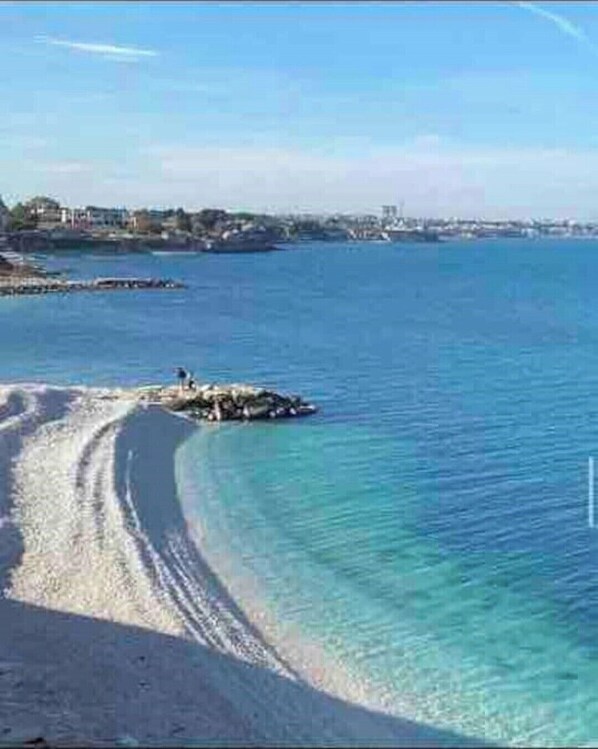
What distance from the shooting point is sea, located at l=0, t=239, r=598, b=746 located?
16875 millimetres

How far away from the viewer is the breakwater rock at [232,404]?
128 ft

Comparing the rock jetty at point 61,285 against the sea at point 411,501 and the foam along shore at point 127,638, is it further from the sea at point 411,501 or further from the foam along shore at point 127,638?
the foam along shore at point 127,638

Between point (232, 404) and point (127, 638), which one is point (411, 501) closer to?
point (127, 638)

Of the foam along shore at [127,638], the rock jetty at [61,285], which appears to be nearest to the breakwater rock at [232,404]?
the foam along shore at [127,638]

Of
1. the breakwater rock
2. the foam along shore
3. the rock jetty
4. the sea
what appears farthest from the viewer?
the rock jetty

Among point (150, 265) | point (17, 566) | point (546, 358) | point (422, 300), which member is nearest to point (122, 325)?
point (546, 358)

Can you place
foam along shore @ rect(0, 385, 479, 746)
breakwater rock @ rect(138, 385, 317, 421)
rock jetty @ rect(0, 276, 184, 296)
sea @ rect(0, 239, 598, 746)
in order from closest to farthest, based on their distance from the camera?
1. foam along shore @ rect(0, 385, 479, 746)
2. sea @ rect(0, 239, 598, 746)
3. breakwater rock @ rect(138, 385, 317, 421)
4. rock jetty @ rect(0, 276, 184, 296)

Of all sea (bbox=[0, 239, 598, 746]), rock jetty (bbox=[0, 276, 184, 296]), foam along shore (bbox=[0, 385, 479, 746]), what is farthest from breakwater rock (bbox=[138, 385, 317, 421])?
rock jetty (bbox=[0, 276, 184, 296])

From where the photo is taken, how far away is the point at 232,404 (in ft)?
130

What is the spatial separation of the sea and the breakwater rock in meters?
0.96

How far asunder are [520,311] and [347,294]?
28255mm

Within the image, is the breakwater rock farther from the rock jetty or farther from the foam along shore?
the rock jetty

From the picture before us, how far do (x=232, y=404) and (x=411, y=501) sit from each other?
44.0 feet

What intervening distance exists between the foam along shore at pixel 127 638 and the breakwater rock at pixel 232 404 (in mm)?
9919
